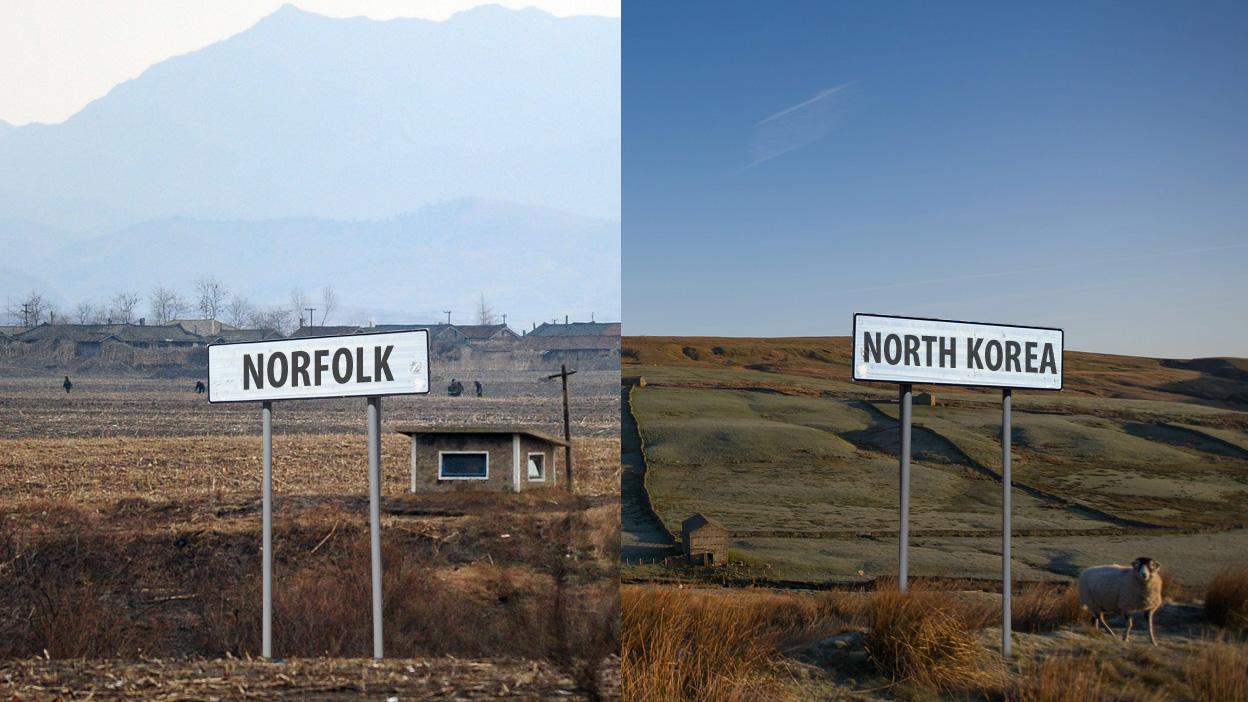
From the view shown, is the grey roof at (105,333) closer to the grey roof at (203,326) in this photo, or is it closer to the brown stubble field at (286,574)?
the grey roof at (203,326)

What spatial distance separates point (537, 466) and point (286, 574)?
5.53m

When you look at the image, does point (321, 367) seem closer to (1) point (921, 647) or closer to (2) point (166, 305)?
(1) point (921, 647)

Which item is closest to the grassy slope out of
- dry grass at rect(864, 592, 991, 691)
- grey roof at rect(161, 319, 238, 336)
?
dry grass at rect(864, 592, 991, 691)

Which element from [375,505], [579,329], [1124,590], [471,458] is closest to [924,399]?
[471,458]

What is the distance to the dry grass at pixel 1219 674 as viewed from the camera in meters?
5.14

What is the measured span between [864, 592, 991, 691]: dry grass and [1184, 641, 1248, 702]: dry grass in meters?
1.18

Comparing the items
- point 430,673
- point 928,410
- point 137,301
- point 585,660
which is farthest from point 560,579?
point 137,301

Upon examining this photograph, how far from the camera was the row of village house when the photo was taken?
2490 inches

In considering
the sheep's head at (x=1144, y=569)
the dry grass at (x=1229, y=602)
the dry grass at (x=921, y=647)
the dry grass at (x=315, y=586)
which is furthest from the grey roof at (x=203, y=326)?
the sheep's head at (x=1144, y=569)

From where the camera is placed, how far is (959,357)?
5957 millimetres

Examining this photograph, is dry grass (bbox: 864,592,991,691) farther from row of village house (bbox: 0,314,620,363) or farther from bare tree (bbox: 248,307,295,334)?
bare tree (bbox: 248,307,295,334)

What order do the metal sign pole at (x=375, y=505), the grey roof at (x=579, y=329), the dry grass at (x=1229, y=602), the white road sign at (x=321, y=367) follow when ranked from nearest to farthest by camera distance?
1. the white road sign at (x=321, y=367)
2. the metal sign pole at (x=375, y=505)
3. the dry grass at (x=1229, y=602)
4. the grey roof at (x=579, y=329)

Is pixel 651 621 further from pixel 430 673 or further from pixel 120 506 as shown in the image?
pixel 120 506

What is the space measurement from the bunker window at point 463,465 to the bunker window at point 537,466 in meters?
1.10
